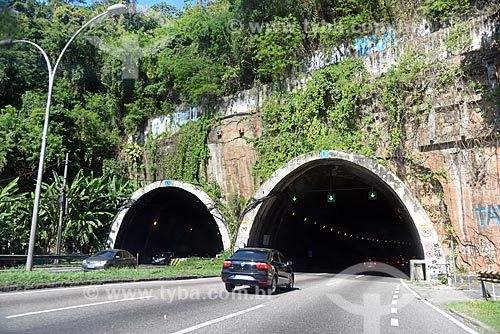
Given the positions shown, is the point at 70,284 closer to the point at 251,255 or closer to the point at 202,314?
the point at 251,255

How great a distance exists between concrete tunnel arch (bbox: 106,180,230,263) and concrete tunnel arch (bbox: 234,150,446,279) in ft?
7.19

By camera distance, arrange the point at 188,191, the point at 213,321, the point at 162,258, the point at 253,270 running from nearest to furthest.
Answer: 1. the point at 213,321
2. the point at 253,270
3. the point at 188,191
4. the point at 162,258

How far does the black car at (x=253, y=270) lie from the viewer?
13789mm

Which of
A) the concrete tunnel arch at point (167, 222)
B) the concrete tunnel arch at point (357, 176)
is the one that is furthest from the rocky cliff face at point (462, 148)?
the concrete tunnel arch at point (167, 222)

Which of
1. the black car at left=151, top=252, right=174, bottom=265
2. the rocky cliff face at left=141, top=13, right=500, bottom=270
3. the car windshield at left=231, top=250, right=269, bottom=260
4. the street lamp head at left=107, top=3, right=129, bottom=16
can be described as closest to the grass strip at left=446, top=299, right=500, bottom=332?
the car windshield at left=231, top=250, right=269, bottom=260

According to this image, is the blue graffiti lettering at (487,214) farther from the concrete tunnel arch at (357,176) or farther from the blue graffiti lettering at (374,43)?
the blue graffiti lettering at (374,43)

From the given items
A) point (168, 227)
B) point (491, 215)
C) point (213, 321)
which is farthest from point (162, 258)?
point (213, 321)

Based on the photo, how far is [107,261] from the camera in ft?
75.4

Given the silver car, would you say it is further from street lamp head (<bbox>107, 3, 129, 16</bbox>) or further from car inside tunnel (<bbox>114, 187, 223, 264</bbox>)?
street lamp head (<bbox>107, 3, 129, 16</bbox>)

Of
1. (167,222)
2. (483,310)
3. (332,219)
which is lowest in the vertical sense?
(483,310)

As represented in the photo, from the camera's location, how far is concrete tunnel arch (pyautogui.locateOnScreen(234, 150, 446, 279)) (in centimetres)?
2231

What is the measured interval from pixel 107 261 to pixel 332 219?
29.3m

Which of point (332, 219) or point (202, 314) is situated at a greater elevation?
point (332, 219)

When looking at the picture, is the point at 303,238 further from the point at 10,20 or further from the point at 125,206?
the point at 10,20
